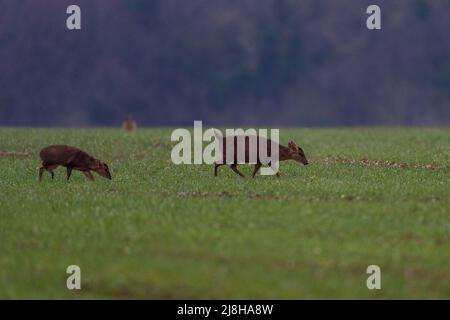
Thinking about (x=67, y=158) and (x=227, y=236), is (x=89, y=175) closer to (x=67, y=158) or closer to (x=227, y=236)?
(x=67, y=158)

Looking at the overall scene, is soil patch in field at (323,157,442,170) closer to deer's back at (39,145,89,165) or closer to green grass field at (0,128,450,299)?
green grass field at (0,128,450,299)

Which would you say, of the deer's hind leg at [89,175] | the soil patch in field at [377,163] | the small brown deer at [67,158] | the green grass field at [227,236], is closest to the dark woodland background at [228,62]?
the soil patch in field at [377,163]

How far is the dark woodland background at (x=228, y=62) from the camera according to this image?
135 m

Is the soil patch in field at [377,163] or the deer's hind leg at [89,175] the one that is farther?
the soil patch in field at [377,163]

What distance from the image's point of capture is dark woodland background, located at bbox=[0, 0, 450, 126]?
13512cm

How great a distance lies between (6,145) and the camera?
47562 millimetres

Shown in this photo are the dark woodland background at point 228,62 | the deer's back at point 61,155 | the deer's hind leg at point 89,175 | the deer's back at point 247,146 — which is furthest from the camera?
the dark woodland background at point 228,62

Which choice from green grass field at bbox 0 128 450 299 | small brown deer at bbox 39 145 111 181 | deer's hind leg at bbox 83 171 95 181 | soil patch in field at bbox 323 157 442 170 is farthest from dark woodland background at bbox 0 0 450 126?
green grass field at bbox 0 128 450 299

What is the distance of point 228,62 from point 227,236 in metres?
121

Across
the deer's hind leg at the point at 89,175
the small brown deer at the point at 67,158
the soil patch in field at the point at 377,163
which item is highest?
the soil patch in field at the point at 377,163

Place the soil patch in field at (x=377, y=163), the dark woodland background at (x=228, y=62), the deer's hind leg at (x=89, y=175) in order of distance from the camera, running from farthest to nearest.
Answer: the dark woodland background at (x=228, y=62) < the soil patch in field at (x=377, y=163) < the deer's hind leg at (x=89, y=175)

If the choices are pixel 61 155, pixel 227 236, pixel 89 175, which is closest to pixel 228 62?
pixel 89 175

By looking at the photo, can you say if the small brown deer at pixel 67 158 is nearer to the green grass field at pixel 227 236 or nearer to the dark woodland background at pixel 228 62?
the green grass field at pixel 227 236

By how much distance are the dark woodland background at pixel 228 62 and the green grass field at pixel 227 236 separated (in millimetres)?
103900
